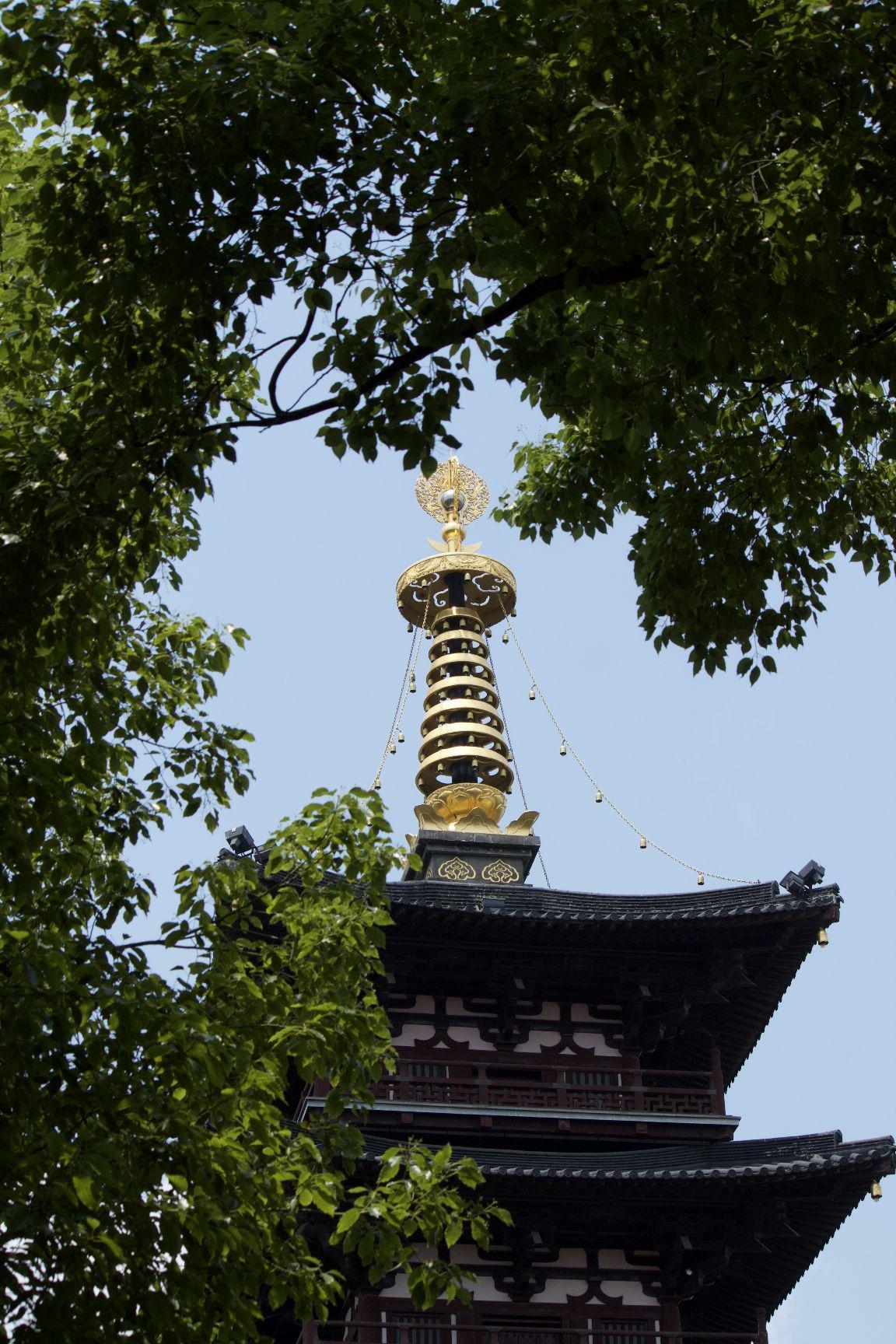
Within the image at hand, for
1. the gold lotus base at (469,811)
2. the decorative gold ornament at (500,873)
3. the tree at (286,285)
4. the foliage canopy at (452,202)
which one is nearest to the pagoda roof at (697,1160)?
the decorative gold ornament at (500,873)

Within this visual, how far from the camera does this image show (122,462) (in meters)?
8.80

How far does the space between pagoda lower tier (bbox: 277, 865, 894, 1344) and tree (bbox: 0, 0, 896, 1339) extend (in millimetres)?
9786

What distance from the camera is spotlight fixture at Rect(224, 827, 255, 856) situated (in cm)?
2153

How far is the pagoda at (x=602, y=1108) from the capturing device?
19422mm

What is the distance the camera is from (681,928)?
21641 mm

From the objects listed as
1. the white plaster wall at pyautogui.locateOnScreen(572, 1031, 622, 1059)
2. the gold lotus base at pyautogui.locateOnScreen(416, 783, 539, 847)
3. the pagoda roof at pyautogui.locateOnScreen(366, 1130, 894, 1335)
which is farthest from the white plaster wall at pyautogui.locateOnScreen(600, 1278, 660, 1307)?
the gold lotus base at pyautogui.locateOnScreen(416, 783, 539, 847)

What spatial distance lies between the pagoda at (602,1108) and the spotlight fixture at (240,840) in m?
1.95

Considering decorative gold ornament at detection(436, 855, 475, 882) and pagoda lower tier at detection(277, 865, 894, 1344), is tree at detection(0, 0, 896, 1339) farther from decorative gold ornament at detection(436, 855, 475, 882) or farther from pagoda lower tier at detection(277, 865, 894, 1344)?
decorative gold ornament at detection(436, 855, 475, 882)

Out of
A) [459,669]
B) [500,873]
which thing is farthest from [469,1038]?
[459,669]

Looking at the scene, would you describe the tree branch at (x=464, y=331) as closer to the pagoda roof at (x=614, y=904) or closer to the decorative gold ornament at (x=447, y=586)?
the pagoda roof at (x=614, y=904)

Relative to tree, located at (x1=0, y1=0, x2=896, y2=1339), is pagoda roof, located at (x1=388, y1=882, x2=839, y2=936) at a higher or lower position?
higher

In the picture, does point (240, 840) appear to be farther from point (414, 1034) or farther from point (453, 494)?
point (453, 494)

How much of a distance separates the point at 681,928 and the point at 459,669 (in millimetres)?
→ 7900

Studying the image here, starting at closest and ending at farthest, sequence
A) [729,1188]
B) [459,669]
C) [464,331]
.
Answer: [464,331], [729,1188], [459,669]
